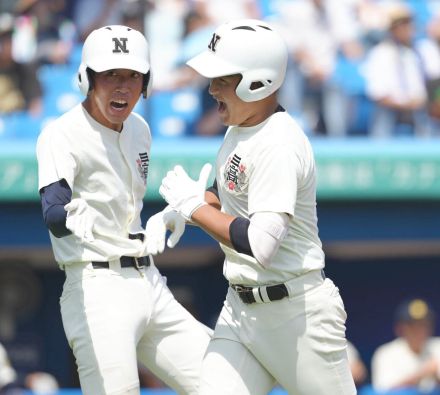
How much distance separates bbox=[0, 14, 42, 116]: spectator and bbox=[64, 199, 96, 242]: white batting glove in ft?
19.3

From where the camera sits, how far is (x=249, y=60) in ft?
16.1

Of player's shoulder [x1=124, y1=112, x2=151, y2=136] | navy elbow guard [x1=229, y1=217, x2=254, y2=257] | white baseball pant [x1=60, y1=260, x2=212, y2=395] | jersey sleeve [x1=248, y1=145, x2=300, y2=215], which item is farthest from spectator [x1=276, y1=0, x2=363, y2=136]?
navy elbow guard [x1=229, y1=217, x2=254, y2=257]

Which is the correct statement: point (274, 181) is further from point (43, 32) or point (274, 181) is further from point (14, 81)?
point (43, 32)

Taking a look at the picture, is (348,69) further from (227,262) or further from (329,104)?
(227,262)

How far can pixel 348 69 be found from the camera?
1099 centimetres

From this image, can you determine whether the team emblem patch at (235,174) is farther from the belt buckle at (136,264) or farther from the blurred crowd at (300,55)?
the blurred crowd at (300,55)

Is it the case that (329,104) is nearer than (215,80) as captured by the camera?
No

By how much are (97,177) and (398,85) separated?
6014mm

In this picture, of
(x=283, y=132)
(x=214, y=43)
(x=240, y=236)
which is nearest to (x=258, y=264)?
(x=240, y=236)

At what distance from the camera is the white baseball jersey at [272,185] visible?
15.6ft

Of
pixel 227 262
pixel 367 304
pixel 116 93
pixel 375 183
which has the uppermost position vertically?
pixel 116 93

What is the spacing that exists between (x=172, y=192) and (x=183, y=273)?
24.0 ft

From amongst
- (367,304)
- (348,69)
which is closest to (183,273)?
(367,304)

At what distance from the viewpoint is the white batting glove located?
188 inches
